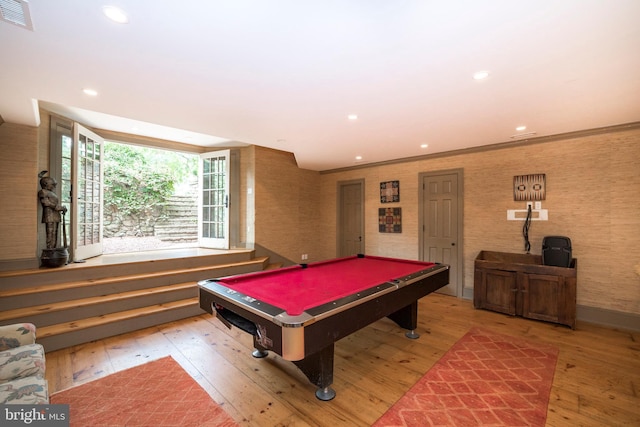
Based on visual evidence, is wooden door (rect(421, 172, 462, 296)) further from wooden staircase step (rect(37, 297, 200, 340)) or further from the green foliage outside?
the green foliage outside

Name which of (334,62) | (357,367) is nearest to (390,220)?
(357,367)

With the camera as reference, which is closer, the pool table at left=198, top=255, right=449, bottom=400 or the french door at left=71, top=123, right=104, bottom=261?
A: the pool table at left=198, top=255, right=449, bottom=400

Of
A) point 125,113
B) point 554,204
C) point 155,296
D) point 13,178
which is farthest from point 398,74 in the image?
point 13,178

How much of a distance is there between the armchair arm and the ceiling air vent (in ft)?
6.38

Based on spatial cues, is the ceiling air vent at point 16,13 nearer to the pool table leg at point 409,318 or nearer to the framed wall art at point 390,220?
the pool table leg at point 409,318

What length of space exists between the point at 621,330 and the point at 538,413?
2.54m

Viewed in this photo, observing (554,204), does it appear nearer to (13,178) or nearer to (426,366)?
(426,366)

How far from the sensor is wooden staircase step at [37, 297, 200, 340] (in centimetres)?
280

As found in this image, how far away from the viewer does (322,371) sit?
2076 millimetres

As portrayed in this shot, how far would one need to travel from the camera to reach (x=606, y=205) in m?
3.43

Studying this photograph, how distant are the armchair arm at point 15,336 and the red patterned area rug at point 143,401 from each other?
508 millimetres

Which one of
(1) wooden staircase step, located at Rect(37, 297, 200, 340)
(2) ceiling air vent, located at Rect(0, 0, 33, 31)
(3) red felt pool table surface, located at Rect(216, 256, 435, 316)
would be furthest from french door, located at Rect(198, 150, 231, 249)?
(2) ceiling air vent, located at Rect(0, 0, 33, 31)

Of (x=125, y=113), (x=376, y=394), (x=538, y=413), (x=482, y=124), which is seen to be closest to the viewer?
(x=538, y=413)

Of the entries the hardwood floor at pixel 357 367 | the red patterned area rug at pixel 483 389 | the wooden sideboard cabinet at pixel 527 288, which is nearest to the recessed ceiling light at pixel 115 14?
the hardwood floor at pixel 357 367
